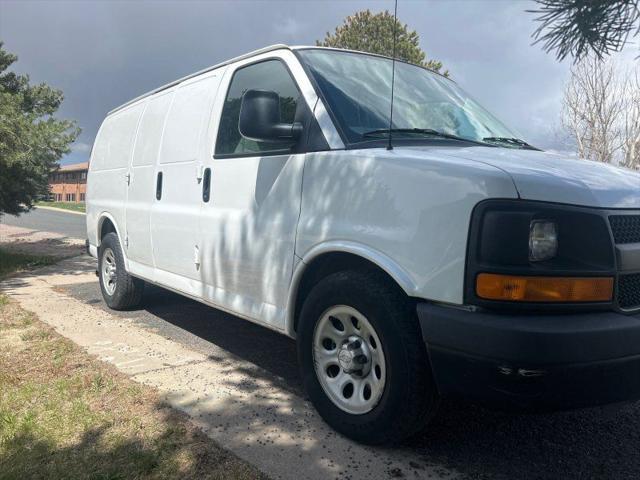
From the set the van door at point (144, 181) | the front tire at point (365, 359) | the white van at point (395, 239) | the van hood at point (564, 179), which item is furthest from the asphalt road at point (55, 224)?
the van hood at point (564, 179)

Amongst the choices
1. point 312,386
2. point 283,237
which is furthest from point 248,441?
point 283,237

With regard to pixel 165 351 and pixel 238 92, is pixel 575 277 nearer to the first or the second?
pixel 238 92

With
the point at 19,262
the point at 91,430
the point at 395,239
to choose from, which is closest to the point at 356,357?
the point at 395,239

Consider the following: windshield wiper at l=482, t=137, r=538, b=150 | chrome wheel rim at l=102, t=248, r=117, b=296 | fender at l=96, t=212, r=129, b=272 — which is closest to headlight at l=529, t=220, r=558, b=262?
windshield wiper at l=482, t=137, r=538, b=150

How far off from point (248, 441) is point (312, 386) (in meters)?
0.46

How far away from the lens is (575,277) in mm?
2219

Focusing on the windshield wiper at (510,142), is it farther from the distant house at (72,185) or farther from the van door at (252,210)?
the distant house at (72,185)

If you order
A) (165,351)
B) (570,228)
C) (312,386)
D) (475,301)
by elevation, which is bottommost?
(165,351)

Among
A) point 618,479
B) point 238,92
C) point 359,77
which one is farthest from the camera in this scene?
point 238,92

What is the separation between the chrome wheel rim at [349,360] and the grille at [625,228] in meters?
1.16

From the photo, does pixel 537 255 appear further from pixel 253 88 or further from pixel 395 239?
pixel 253 88

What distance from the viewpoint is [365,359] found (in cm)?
281

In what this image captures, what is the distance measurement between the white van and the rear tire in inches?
50.0

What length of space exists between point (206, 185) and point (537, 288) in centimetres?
254
